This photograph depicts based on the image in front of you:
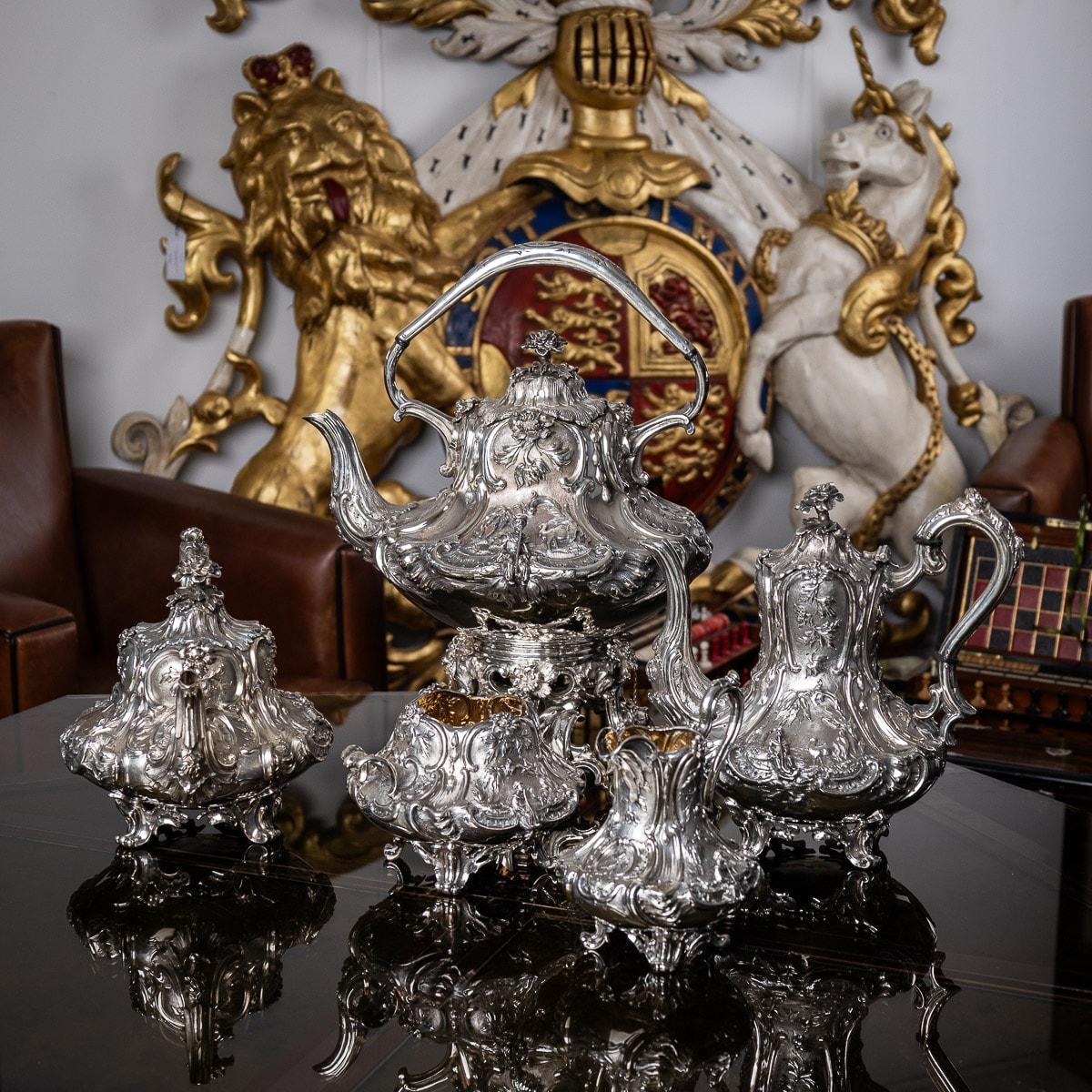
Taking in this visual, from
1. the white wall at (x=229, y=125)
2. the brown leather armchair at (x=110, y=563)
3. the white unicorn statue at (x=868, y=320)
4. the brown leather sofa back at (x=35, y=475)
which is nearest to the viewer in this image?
the brown leather armchair at (x=110, y=563)

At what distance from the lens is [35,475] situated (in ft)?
6.83

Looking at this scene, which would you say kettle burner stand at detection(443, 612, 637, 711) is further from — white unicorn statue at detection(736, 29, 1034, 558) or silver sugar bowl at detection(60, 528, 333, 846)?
white unicorn statue at detection(736, 29, 1034, 558)

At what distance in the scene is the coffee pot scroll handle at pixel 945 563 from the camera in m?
0.83

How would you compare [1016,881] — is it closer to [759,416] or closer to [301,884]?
[301,884]

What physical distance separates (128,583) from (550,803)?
4.53 ft

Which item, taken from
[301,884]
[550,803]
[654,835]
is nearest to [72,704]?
[301,884]

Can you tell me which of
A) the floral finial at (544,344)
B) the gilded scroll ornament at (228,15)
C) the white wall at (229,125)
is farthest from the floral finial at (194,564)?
the gilded scroll ornament at (228,15)

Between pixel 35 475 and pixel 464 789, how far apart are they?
1.51 metres

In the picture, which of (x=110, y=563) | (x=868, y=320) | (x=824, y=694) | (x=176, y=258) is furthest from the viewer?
(x=176, y=258)

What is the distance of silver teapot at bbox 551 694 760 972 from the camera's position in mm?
685

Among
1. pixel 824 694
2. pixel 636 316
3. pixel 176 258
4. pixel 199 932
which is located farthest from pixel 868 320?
pixel 199 932

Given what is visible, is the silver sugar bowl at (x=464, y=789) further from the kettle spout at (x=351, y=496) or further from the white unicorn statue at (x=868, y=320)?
the white unicorn statue at (x=868, y=320)

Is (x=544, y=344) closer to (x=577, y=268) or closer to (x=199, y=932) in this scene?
(x=577, y=268)

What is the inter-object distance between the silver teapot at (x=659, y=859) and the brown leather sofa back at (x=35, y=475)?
1512 millimetres
